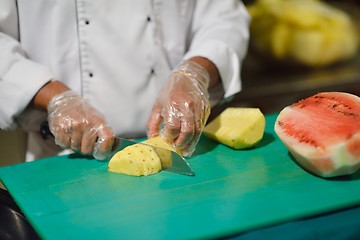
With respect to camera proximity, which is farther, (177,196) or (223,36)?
(223,36)

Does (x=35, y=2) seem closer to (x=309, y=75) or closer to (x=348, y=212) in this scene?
(x=348, y=212)

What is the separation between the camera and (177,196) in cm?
96

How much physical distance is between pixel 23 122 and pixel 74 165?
250 millimetres

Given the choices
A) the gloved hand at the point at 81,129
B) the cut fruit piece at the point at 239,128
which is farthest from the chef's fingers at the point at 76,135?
the cut fruit piece at the point at 239,128

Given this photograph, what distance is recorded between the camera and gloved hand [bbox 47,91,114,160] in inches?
43.5

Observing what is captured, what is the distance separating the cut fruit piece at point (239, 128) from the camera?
113cm

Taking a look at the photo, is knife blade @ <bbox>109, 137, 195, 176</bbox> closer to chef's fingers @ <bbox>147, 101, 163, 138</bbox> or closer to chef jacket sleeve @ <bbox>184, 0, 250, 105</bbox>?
chef's fingers @ <bbox>147, 101, 163, 138</bbox>

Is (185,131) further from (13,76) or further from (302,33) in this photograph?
(302,33)

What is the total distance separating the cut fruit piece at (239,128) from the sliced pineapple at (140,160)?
0.49 feet

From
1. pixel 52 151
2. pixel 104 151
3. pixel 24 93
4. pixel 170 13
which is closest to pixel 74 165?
pixel 104 151

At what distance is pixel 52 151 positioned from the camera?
1405mm

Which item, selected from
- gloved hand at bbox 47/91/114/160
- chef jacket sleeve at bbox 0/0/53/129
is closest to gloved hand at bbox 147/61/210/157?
gloved hand at bbox 47/91/114/160

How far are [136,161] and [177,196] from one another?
0.39 feet

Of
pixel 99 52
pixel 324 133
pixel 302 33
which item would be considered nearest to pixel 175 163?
pixel 324 133
